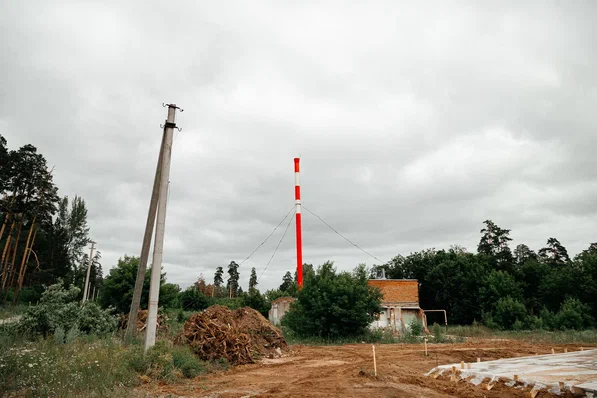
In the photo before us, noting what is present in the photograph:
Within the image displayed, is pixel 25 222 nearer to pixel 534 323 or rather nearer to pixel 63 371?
pixel 63 371

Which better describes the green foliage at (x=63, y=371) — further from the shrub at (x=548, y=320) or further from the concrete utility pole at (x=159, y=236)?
the shrub at (x=548, y=320)

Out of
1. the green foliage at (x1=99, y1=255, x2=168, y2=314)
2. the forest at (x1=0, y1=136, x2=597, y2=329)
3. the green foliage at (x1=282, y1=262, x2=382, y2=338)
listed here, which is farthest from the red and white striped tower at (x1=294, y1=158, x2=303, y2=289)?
the green foliage at (x1=99, y1=255, x2=168, y2=314)

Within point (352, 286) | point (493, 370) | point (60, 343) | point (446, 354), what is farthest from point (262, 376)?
point (352, 286)

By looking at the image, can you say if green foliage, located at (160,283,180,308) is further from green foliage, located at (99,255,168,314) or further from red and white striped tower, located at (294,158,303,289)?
red and white striped tower, located at (294,158,303,289)

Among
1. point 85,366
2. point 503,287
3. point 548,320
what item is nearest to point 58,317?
point 85,366

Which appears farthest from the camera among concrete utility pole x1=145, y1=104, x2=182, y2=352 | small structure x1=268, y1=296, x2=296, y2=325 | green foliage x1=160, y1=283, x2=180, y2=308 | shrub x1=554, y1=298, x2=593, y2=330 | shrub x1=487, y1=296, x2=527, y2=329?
small structure x1=268, y1=296, x2=296, y2=325

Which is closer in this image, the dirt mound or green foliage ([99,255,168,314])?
the dirt mound

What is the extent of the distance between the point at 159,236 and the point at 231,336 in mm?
5761

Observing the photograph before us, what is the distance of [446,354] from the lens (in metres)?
18.3

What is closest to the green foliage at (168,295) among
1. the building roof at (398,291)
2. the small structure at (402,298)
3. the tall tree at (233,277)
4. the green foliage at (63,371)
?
the green foliage at (63,371)

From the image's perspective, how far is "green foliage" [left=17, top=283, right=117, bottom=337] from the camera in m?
12.5

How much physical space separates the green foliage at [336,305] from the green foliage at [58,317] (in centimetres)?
1449

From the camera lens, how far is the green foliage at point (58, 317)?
1254 cm

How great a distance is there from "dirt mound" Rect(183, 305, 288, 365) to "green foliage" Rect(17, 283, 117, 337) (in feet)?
11.4
